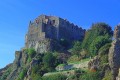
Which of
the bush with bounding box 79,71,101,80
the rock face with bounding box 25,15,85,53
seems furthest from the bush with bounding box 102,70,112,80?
the rock face with bounding box 25,15,85,53

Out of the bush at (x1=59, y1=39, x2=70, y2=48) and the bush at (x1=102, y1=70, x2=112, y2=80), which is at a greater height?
the bush at (x1=59, y1=39, x2=70, y2=48)

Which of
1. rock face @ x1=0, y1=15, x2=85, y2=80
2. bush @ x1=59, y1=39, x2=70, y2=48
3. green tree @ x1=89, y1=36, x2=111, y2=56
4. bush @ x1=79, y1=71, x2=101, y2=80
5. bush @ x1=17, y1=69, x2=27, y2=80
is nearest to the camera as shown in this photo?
bush @ x1=79, y1=71, x2=101, y2=80

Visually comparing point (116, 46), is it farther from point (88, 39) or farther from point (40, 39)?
point (40, 39)

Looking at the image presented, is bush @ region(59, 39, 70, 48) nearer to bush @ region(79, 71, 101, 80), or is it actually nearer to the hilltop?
the hilltop

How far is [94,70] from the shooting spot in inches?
2682

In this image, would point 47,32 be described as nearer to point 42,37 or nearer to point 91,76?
point 42,37

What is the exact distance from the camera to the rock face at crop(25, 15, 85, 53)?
94.7 meters

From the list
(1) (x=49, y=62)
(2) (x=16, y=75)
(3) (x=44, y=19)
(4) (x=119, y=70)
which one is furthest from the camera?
(3) (x=44, y=19)

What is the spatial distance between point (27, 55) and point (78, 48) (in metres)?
12.1

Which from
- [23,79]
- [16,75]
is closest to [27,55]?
[16,75]

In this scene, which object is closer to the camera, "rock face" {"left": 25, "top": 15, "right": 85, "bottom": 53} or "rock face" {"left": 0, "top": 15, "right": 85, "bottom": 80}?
"rock face" {"left": 0, "top": 15, "right": 85, "bottom": 80}

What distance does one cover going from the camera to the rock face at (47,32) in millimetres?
94688

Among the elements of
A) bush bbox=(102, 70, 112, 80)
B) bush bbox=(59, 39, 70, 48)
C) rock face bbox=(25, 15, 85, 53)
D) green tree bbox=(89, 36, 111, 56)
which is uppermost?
rock face bbox=(25, 15, 85, 53)

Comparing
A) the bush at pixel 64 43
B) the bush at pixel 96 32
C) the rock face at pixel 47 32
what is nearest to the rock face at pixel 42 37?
the rock face at pixel 47 32
